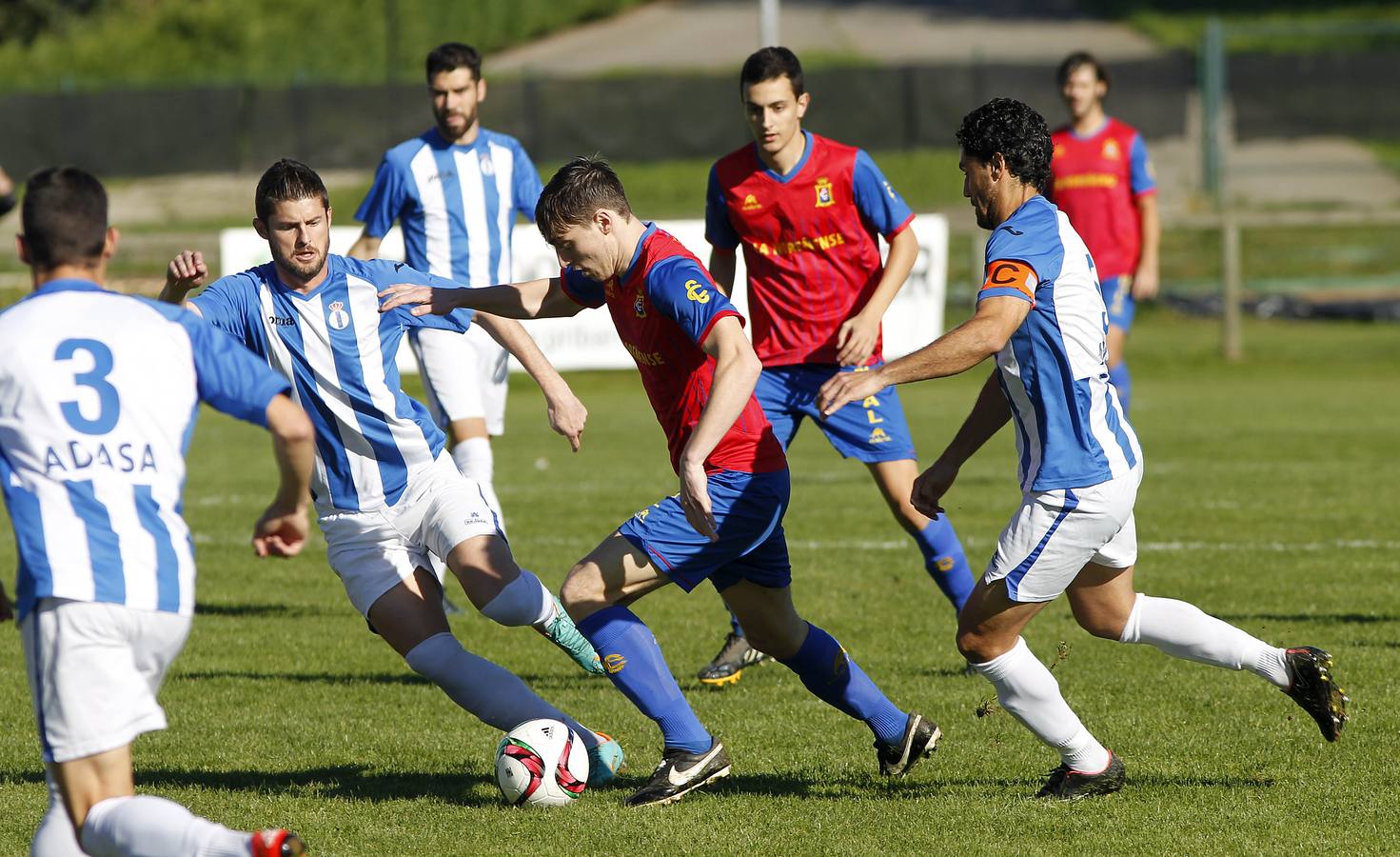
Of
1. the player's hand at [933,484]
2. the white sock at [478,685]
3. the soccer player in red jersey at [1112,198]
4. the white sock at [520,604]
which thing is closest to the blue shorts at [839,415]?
the player's hand at [933,484]

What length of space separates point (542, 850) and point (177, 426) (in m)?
1.55

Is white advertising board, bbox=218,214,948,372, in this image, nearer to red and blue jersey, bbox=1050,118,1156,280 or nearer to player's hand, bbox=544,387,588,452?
red and blue jersey, bbox=1050,118,1156,280

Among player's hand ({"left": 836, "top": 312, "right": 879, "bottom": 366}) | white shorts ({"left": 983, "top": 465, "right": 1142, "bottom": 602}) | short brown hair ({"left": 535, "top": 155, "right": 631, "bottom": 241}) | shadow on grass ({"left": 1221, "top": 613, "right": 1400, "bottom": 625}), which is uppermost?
short brown hair ({"left": 535, "top": 155, "right": 631, "bottom": 241})

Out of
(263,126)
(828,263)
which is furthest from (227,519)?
(263,126)

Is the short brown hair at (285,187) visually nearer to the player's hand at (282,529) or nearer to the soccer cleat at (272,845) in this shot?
the player's hand at (282,529)

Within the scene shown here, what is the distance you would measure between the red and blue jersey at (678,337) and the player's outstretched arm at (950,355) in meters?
0.39

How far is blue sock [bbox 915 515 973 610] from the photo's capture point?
21.5 feet

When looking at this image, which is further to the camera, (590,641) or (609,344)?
(609,344)

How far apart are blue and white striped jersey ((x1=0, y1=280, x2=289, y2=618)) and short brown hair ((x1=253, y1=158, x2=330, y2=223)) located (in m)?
1.25

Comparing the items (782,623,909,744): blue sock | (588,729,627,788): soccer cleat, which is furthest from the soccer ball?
(782,623,909,744): blue sock

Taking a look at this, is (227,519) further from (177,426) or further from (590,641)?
(177,426)

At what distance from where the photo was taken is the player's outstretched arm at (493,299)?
5.04 m

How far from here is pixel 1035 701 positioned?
4.61 m

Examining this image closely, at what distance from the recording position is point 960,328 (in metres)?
4.34
